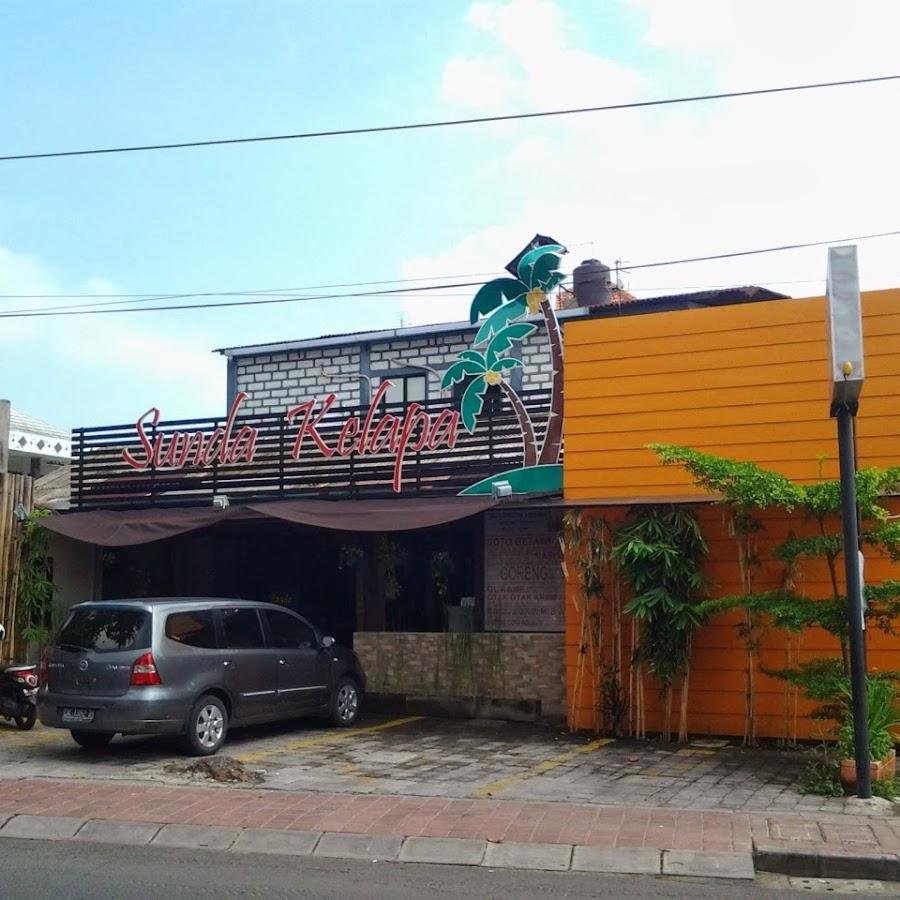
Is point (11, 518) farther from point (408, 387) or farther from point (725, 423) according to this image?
point (725, 423)

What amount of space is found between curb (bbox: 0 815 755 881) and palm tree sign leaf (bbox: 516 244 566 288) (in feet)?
26.2

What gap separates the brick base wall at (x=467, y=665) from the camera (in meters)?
13.6

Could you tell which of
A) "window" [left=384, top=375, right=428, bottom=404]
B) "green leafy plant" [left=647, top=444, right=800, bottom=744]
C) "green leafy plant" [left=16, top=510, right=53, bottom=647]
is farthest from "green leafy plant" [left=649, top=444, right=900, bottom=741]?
"window" [left=384, top=375, right=428, bottom=404]

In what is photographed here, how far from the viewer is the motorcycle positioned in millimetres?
12945

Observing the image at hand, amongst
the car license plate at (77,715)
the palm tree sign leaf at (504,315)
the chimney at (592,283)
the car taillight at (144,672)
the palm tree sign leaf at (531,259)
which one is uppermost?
the chimney at (592,283)

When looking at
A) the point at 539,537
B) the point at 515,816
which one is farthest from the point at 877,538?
the point at 539,537

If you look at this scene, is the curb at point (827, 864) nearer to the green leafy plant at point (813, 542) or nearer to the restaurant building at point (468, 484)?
the green leafy plant at point (813, 542)

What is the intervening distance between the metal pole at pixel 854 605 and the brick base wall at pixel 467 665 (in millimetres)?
5109

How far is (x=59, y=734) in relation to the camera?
1280 centimetres

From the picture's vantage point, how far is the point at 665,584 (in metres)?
11.7

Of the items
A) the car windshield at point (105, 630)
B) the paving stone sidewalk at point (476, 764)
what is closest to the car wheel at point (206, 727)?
the paving stone sidewalk at point (476, 764)

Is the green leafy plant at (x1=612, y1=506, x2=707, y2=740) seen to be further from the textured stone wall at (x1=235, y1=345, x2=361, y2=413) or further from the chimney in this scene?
the chimney

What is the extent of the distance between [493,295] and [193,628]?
5.71 meters

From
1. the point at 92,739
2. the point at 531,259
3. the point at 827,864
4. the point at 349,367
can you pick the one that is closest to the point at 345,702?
the point at 92,739
